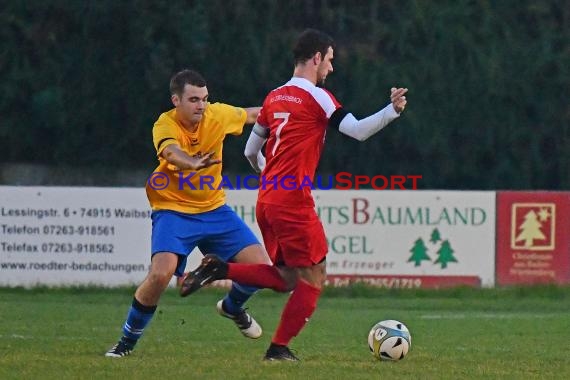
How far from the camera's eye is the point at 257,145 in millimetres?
9148

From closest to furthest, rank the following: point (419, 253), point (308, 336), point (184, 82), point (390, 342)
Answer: point (390, 342), point (184, 82), point (308, 336), point (419, 253)

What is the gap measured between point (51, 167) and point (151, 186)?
1469cm

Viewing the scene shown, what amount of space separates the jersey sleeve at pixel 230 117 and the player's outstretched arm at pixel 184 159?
73 cm

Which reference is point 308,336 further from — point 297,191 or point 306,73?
point 306,73

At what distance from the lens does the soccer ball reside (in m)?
8.93

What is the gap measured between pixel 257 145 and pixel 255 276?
0.93 metres

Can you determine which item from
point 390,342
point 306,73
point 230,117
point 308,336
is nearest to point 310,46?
point 306,73

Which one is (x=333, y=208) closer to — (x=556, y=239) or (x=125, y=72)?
(x=556, y=239)

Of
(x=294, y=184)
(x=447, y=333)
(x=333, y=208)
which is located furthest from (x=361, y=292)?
(x=294, y=184)

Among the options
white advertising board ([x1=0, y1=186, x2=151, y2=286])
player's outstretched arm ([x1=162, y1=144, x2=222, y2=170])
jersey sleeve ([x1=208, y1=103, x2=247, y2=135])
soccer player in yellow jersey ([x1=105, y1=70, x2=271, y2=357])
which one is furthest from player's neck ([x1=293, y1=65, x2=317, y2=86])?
white advertising board ([x1=0, y1=186, x2=151, y2=286])

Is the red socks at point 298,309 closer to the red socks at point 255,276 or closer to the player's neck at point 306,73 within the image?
the red socks at point 255,276

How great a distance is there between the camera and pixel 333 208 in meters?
17.4

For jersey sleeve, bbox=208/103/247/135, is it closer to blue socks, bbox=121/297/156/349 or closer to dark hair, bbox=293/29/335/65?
dark hair, bbox=293/29/335/65

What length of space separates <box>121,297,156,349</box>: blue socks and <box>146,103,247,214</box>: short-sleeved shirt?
68cm
